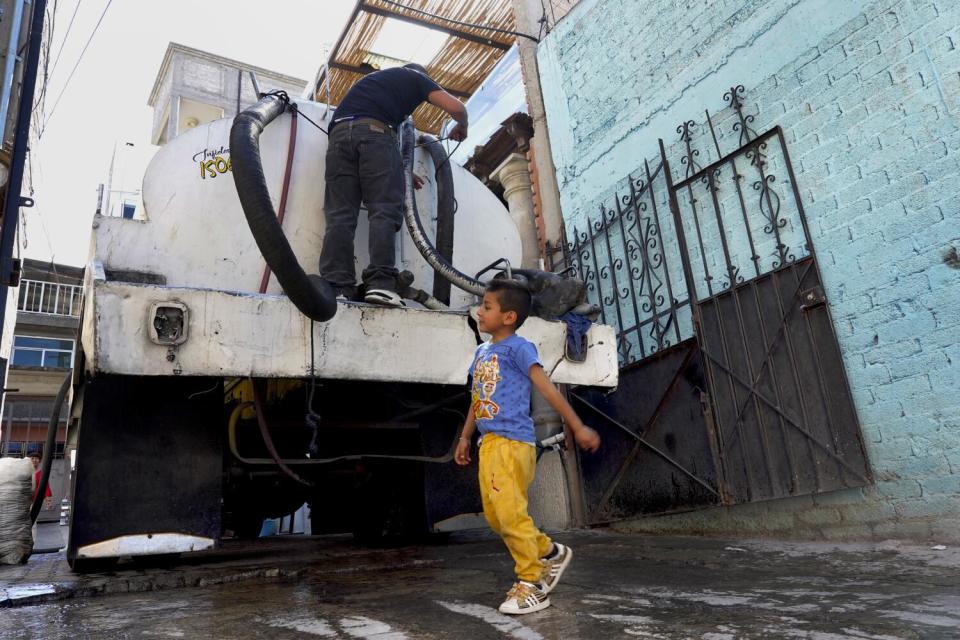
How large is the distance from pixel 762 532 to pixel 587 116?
3.61 m

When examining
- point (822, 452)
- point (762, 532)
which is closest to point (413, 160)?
point (822, 452)

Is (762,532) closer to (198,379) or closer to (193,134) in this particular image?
(198,379)

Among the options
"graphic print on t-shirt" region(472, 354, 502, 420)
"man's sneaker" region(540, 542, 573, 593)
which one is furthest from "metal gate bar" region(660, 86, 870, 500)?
"graphic print on t-shirt" region(472, 354, 502, 420)

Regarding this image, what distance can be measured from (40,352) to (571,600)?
20.2 m

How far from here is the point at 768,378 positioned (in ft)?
12.1

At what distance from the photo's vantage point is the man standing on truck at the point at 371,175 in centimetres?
276

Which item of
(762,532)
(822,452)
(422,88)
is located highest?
(422,88)

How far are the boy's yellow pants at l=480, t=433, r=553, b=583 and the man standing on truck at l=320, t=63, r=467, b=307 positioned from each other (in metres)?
0.90

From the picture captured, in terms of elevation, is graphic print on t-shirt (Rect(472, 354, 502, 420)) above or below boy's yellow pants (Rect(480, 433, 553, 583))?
above

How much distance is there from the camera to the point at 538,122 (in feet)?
20.2

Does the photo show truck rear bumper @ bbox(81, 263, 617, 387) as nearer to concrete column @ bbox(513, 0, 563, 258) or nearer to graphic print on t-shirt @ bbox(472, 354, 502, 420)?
graphic print on t-shirt @ bbox(472, 354, 502, 420)

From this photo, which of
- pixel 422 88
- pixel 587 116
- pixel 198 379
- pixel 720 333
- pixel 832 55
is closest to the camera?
pixel 198 379

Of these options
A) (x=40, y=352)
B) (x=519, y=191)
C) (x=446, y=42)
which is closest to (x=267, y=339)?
(x=519, y=191)

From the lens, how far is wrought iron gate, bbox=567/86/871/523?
353 cm
